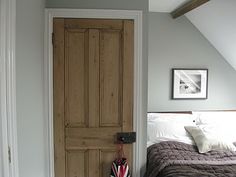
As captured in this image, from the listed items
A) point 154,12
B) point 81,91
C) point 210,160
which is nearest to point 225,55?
point 154,12

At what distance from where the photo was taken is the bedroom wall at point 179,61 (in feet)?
14.3

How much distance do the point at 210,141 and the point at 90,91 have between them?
179 centimetres

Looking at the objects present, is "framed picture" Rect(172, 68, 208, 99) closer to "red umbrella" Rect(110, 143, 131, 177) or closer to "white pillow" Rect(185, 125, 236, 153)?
"white pillow" Rect(185, 125, 236, 153)

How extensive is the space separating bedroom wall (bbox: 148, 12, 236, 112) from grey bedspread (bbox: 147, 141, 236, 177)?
1199 mm

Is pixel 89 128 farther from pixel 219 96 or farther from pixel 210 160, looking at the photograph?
pixel 219 96

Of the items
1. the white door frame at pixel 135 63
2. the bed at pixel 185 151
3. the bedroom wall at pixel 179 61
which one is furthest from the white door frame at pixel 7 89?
the bedroom wall at pixel 179 61

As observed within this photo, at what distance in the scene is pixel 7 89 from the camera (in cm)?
132

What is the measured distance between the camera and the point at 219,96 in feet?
15.0

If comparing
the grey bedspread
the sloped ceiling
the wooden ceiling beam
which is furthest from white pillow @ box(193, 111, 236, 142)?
the wooden ceiling beam

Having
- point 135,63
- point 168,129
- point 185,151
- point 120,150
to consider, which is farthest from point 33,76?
point 168,129

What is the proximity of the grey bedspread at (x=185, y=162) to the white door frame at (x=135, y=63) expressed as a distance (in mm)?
486

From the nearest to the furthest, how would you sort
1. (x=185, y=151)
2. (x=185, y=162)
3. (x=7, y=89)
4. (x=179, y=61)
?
(x=7, y=89) < (x=185, y=162) < (x=185, y=151) < (x=179, y=61)

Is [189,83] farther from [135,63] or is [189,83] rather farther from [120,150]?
[120,150]

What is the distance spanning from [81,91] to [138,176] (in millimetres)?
949
